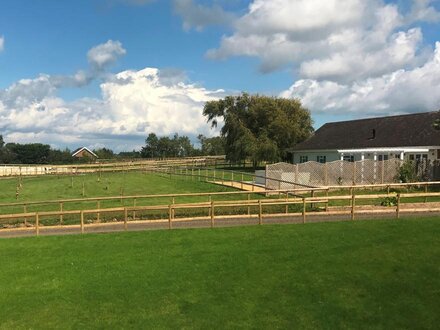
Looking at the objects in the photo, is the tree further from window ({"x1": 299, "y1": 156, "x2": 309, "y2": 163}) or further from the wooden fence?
the wooden fence

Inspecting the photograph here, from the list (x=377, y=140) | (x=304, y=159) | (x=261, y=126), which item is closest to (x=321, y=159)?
(x=304, y=159)

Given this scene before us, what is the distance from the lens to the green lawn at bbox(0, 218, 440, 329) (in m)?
8.84

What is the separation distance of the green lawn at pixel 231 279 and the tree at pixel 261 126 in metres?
43.1

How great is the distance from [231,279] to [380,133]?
1410 inches

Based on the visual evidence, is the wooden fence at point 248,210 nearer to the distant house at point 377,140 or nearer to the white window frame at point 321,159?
the distant house at point 377,140

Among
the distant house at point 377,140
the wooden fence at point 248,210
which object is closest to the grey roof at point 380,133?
the distant house at point 377,140

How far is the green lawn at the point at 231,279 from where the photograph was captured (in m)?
8.84

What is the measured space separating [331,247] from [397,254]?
1645 millimetres

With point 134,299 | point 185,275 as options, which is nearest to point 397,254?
point 185,275

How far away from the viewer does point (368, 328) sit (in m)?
8.20

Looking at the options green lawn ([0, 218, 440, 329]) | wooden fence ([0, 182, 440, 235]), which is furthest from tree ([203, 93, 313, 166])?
green lawn ([0, 218, 440, 329])

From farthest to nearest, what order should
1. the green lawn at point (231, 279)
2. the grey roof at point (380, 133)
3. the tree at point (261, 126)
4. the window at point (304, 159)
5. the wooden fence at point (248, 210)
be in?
the tree at point (261, 126) → the window at point (304, 159) → the grey roof at point (380, 133) → the wooden fence at point (248, 210) → the green lawn at point (231, 279)

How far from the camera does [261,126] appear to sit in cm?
6184

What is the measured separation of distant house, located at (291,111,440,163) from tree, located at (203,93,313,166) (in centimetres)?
477
